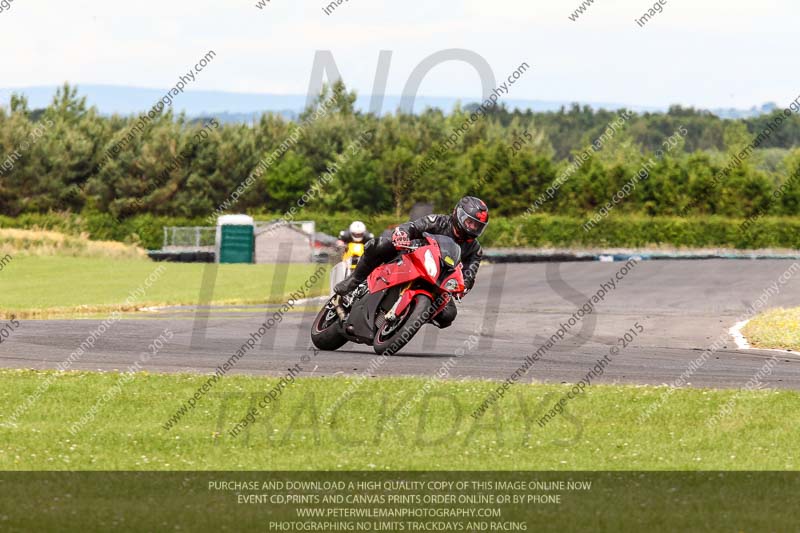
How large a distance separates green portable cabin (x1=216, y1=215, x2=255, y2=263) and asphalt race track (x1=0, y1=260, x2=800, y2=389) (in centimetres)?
2391

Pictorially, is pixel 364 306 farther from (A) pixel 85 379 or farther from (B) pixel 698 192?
(B) pixel 698 192

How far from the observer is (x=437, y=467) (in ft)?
32.4

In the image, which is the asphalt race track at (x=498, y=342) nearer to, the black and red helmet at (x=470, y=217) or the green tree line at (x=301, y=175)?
the black and red helmet at (x=470, y=217)

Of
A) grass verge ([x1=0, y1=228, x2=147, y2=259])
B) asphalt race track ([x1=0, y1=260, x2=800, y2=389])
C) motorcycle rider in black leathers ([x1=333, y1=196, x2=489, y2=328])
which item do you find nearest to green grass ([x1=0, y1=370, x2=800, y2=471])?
asphalt race track ([x1=0, y1=260, x2=800, y2=389])

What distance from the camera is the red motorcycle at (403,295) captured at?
52.3 ft

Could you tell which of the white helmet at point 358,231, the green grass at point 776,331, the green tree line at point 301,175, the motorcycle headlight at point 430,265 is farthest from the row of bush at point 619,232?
the motorcycle headlight at point 430,265

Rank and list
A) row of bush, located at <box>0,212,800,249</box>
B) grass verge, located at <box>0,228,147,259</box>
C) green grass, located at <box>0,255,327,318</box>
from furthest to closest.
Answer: row of bush, located at <box>0,212,800,249</box>
grass verge, located at <box>0,228,147,259</box>
green grass, located at <box>0,255,327,318</box>

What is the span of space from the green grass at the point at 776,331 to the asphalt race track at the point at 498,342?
0.54m

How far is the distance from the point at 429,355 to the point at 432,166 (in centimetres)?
7501

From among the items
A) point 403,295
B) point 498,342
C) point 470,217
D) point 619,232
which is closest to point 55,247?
point 619,232

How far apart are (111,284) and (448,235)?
26.3 m

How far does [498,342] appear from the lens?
2086 cm

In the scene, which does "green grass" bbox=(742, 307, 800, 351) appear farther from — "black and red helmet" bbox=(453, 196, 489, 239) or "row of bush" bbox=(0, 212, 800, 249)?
"row of bush" bbox=(0, 212, 800, 249)

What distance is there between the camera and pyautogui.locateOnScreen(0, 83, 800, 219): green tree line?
84.1 m
